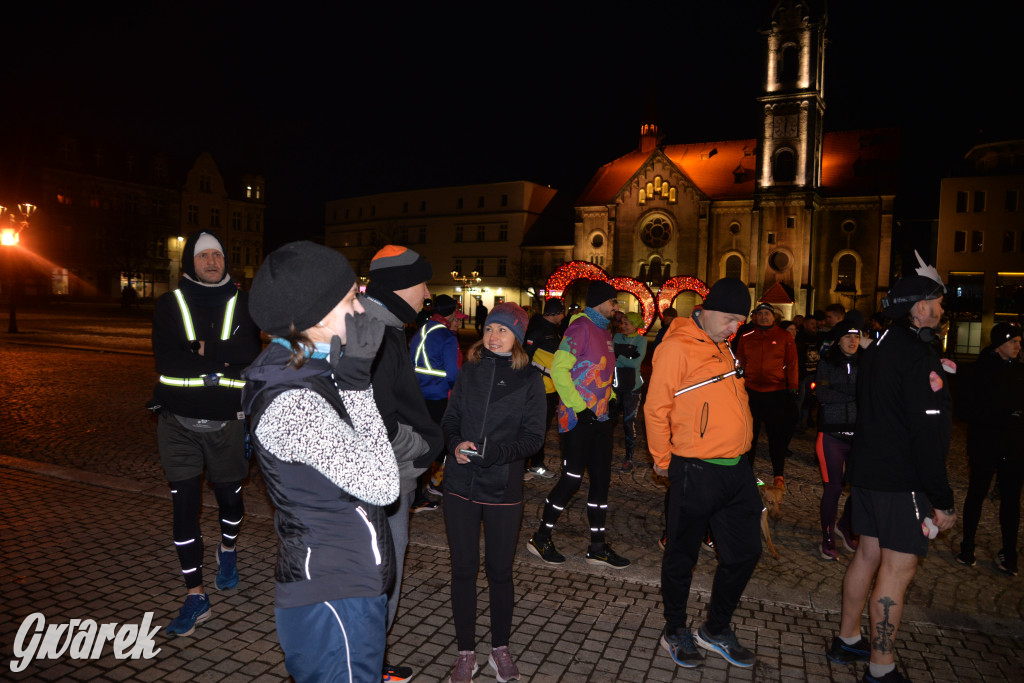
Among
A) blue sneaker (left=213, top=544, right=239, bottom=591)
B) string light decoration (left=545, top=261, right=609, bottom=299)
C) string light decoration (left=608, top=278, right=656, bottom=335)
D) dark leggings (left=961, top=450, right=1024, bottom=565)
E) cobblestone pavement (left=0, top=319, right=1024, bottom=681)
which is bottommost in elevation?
cobblestone pavement (left=0, top=319, right=1024, bottom=681)

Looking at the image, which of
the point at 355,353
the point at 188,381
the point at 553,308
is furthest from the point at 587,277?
the point at 355,353

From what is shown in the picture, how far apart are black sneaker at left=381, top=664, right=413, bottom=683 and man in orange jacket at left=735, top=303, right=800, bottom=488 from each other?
504 centimetres

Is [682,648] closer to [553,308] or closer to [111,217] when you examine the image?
[553,308]

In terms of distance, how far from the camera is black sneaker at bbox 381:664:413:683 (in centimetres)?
330

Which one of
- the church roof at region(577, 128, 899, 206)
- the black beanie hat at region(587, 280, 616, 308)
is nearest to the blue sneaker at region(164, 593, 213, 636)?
the black beanie hat at region(587, 280, 616, 308)

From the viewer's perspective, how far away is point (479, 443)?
343cm

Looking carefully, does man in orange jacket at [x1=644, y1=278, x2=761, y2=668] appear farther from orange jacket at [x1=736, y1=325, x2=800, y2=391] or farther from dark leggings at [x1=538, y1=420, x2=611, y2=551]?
orange jacket at [x1=736, y1=325, x2=800, y2=391]

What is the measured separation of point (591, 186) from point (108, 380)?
45.7 meters

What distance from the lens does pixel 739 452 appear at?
3.62 meters

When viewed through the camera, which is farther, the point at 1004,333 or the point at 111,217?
the point at 111,217

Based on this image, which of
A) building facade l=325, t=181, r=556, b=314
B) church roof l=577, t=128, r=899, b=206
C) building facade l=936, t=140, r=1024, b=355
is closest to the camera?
building facade l=936, t=140, r=1024, b=355

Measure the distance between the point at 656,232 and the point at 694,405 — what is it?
47.4 m

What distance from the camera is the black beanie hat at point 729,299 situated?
3.67 metres

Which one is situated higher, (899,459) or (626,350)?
(626,350)
